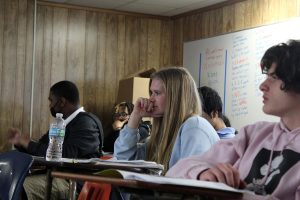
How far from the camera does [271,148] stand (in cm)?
139

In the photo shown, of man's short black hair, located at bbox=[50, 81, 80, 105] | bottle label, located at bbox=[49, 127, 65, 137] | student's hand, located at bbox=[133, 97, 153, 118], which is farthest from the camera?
man's short black hair, located at bbox=[50, 81, 80, 105]

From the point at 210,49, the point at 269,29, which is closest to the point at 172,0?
the point at 210,49

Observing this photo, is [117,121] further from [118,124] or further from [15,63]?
[15,63]

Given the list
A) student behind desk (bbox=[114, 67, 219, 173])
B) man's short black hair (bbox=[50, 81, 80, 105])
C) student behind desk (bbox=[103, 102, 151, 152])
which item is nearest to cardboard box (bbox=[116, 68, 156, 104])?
student behind desk (bbox=[103, 102, 151, 152])

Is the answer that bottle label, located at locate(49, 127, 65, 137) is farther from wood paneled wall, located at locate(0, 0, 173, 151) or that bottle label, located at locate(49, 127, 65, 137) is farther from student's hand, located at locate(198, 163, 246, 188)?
wood paneled wall, located at locate(0, 0, 173, 151)

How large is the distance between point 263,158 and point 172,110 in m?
1.08

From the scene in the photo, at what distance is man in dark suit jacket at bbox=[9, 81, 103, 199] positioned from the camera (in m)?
3.31

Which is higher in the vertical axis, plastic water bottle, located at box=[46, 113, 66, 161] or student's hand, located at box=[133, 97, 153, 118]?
student's hand, located at box=[133, 97, 153, 118]

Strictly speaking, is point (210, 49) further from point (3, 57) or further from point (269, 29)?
point (3, 57)

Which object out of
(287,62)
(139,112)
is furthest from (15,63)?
(287,62)

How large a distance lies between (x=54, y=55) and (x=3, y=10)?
2.23ft

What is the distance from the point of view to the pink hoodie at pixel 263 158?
1.29 m

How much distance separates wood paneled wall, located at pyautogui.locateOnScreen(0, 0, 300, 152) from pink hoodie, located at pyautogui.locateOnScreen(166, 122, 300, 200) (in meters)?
3.43

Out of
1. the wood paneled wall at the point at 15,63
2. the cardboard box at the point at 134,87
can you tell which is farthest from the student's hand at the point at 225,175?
the wood paneled wall at the point at 15,63
